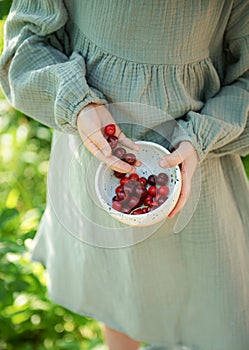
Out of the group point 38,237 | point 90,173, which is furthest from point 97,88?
point 38,237

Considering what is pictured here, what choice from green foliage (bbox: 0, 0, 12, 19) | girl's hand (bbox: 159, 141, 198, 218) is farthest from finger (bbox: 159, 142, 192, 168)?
green foliage (bbox: 0, 0, 12, 19)

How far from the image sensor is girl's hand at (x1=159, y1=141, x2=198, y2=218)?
44.2 inches

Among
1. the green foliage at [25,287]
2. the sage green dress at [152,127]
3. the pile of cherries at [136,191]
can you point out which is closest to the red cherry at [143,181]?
the pile of cherries at [136,191]

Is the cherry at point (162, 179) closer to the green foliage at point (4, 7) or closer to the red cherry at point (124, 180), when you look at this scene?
the red cherry at point (124, 180)

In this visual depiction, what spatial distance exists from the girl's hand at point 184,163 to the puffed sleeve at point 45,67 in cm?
17

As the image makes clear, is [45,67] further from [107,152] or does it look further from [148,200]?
[148,200]

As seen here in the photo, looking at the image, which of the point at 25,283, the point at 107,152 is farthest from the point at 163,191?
the point at 25,283

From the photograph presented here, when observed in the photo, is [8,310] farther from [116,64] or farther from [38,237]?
[116,64]

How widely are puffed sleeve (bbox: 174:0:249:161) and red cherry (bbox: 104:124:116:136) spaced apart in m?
0.12

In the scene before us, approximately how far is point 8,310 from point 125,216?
0.91 m

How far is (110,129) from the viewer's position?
3.78 feet

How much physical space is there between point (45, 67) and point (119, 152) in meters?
0.22

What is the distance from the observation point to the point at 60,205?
1348 mm

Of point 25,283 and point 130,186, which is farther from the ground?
point 130,186
